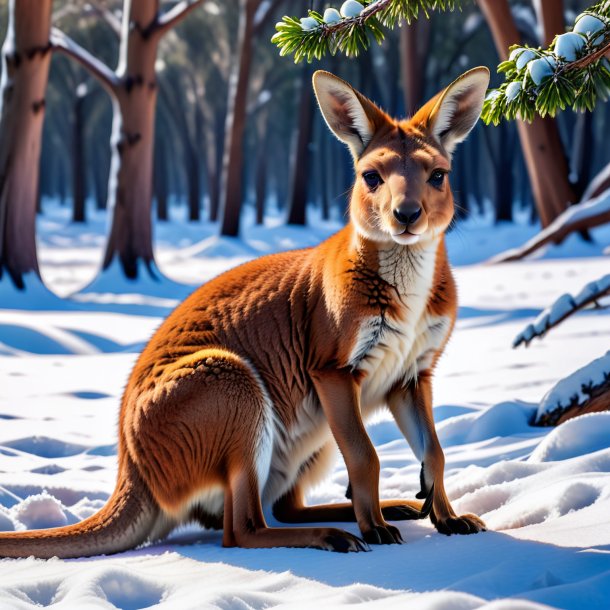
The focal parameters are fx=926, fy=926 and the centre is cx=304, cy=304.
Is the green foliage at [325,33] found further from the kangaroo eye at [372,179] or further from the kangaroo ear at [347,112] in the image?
the kangaroo eye at [372,179]

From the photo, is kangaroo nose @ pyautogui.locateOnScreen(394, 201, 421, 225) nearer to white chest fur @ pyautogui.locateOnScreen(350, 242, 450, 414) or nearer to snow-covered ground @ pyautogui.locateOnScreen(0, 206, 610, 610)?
white chest fur @ pyautogui.locateOnScreen(350, 242, 450, 414)

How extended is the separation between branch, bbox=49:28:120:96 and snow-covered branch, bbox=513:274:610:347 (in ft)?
35.2

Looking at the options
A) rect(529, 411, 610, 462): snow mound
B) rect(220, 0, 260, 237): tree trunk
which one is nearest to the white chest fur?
rect(529, 411, 610, 462): snow mound

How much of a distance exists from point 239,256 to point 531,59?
Answer: 65.5 ft

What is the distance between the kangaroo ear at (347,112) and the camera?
4.09 m

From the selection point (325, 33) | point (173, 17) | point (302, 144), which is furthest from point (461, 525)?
point (302, 144)

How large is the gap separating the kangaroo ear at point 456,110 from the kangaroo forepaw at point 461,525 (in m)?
1.63

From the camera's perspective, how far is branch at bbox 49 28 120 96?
14789 mm

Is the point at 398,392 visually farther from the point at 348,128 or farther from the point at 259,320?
the point at 348,128

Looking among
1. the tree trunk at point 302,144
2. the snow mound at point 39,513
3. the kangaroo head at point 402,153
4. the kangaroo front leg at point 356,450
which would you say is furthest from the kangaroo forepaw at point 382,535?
the tree trunk at point 302,144

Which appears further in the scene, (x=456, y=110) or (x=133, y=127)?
(x=133, y=127)

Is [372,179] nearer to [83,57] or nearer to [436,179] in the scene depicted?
[436,179]

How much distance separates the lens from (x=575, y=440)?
485cm

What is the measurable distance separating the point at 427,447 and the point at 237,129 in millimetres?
20412
